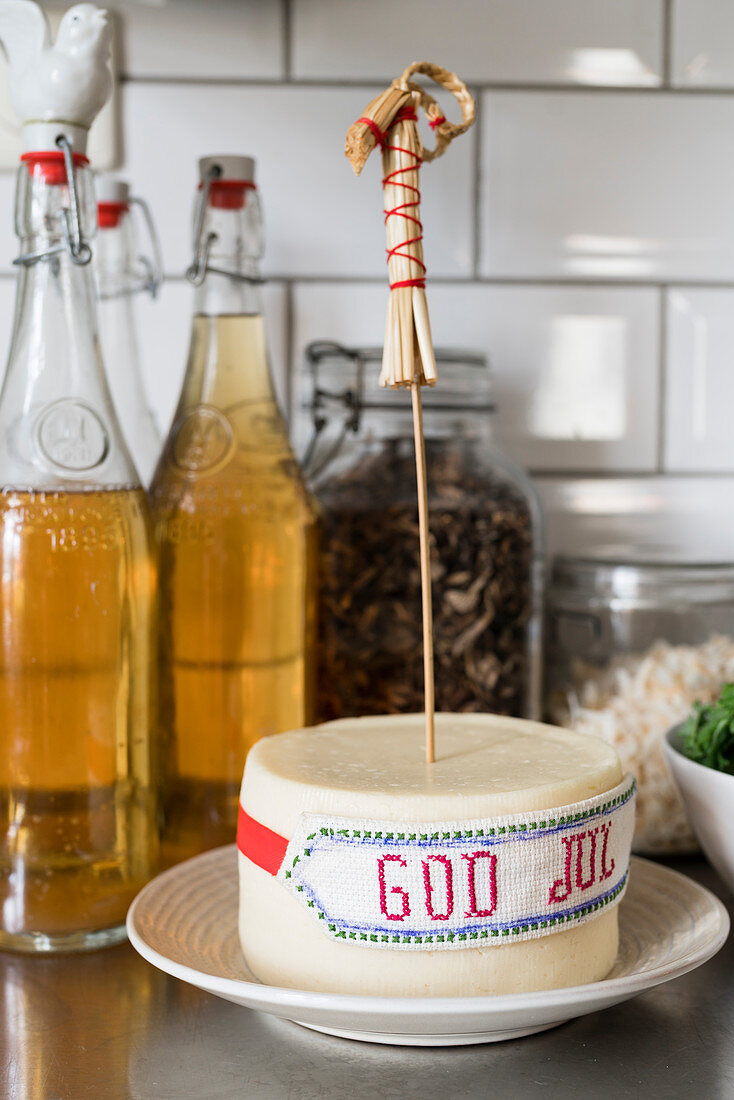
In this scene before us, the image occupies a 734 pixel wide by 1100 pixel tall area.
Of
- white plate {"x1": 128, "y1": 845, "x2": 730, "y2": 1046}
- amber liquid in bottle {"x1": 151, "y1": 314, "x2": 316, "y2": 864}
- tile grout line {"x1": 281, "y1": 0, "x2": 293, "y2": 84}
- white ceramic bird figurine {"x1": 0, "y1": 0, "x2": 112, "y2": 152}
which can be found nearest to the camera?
white plate {"x1": 128, "y1": 845, "x2": 730, "y2": 1046}

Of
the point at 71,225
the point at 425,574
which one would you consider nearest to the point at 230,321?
the point at 71,225

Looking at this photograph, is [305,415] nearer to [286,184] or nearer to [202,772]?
[286,184]

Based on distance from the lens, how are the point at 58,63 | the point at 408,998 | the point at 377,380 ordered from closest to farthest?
the point at 408,998 < the point at 58,63 < the point at 377,380

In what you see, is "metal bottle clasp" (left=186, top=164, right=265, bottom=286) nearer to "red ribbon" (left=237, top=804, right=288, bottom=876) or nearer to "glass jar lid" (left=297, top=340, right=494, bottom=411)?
"glass jar lid" (left=297, top=340, right=494, bottom=411)

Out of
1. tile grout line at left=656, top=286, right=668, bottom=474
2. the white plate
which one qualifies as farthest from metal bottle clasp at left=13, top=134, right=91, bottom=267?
tile grout line at left=656, top=286, right=668, bottom=474

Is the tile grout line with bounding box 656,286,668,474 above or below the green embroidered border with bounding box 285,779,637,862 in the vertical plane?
above

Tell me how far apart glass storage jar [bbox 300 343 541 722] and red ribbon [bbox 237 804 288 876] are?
0.25m

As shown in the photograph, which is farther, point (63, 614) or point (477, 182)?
point (477, 182)

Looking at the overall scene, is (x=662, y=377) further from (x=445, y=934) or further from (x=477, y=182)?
(x=445, y=934)

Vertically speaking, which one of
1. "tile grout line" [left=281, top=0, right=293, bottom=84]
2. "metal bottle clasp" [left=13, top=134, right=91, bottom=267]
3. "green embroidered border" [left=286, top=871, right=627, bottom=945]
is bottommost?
"green embroidered border" [left=286, top=871, right=627, bottom=945]

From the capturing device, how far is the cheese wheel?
427mm

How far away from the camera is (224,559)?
66 centimetres

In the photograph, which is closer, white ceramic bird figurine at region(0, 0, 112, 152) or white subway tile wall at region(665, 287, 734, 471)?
white ceramic bird figurine at region(0, 0, 112, 152)

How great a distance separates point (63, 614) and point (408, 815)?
0.24 meters
